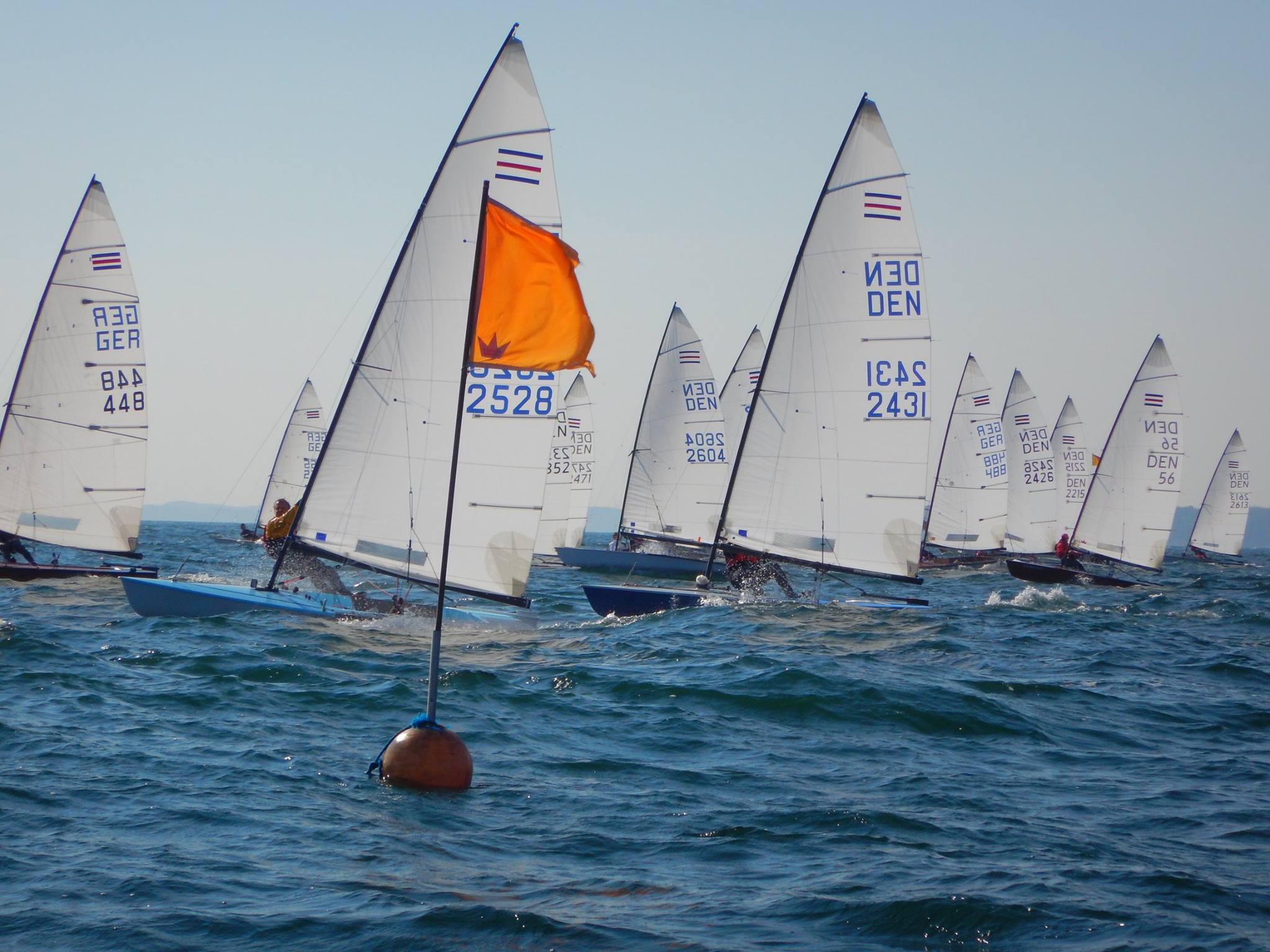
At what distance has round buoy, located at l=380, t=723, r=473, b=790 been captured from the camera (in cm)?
908

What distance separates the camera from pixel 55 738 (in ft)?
33.3

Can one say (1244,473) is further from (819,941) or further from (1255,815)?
(819,941)

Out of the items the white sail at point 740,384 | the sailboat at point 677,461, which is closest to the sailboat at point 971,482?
the white sail at point 740,384

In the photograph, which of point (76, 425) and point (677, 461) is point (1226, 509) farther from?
point (76, 425)

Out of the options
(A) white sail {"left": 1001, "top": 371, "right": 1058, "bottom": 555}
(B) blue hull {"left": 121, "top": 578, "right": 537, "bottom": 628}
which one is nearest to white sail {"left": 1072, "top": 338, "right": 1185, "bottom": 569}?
(A) white sail {"left": 1001, "top": 371, "right": 1058, "bottom": 555}

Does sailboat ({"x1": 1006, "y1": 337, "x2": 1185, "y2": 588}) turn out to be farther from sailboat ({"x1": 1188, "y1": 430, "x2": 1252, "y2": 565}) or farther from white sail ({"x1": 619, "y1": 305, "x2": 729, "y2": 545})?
sailboat ({"x1": 1188, "y1": 430, "x2": 1252, "y2": 565})

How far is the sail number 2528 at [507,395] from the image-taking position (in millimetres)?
16688

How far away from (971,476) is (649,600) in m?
26.5

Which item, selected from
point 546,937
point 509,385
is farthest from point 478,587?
point 546,937

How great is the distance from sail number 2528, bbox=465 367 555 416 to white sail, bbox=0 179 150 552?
462 inches

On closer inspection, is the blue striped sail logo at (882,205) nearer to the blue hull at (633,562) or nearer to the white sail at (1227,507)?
the blue hull at (633,562)

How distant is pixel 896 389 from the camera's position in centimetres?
2188

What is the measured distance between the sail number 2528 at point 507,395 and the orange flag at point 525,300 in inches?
264

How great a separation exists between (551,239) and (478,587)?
9.00 meters
